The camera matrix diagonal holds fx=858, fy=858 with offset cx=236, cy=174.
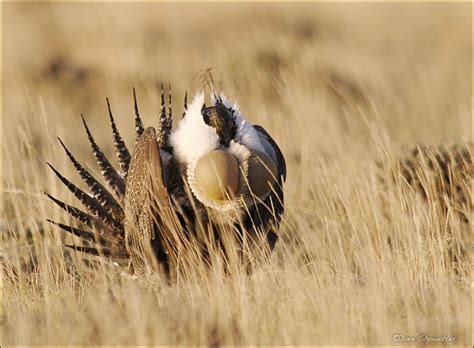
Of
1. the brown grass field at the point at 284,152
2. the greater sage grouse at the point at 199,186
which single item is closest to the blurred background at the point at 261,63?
the brown grass field at the point at 284,152

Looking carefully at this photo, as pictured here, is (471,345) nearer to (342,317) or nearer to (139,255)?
(342,317)

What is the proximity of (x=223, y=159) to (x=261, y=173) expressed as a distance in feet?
0.62

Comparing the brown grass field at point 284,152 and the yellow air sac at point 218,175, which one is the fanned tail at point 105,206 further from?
the yellow air sac at point 218,175

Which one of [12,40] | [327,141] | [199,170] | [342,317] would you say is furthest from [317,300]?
[12,40]

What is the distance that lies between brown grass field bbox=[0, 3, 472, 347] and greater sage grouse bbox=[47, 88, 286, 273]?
0.15 m

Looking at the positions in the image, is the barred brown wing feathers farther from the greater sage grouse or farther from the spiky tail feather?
the spiky tail feather

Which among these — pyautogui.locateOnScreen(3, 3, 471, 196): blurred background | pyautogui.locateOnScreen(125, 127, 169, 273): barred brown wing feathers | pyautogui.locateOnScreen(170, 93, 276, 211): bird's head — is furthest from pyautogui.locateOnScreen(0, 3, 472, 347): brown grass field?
pyautogui.locateOnScreen(170, 93, 276, 211): bird's head

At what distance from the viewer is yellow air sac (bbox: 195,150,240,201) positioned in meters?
3.58

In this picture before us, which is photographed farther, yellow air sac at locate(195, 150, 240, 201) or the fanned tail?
the fanned tail

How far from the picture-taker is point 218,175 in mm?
3578
